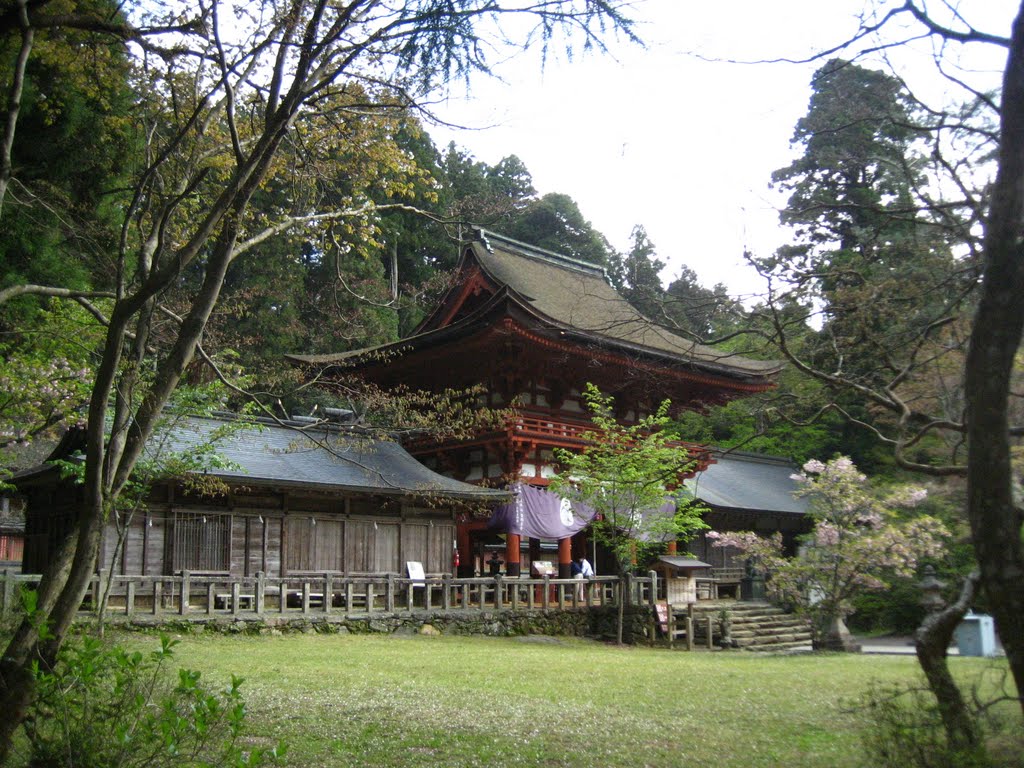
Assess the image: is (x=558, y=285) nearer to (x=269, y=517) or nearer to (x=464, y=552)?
(x=464, y=552)

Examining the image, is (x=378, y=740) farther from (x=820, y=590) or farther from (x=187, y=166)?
(x=820, y=590)

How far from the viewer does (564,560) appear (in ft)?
77.4

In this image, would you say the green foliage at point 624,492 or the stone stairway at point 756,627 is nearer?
the green foliage at point 624,492

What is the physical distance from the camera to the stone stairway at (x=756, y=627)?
20203 mm

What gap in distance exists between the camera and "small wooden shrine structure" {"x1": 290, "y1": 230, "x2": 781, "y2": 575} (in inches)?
848

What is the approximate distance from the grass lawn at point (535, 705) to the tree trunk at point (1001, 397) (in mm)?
1284

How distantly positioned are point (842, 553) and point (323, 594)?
32.5 feet

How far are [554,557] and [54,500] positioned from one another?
1284 centimetres

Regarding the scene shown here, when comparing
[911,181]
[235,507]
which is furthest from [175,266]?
[235,507]

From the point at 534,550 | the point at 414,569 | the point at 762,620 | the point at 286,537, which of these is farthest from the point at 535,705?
the point at 534,550

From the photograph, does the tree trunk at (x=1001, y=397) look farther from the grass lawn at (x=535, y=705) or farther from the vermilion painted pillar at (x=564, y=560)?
the vermilion painted pillar at (x=564, y=560)

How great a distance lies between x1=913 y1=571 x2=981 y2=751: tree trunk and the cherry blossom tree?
42.9 ft

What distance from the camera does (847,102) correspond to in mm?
7750

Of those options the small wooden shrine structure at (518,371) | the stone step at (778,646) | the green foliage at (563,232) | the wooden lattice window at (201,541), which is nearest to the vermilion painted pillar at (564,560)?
the small wooden shrine structure at (518,371)
